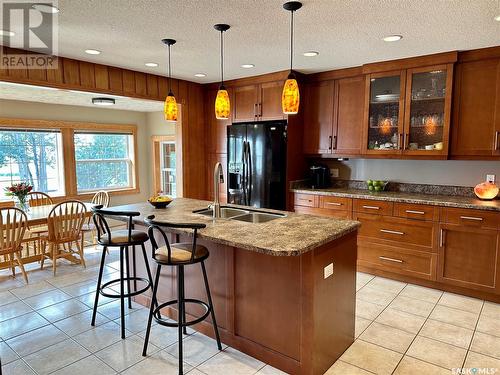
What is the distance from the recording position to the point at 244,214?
3.06m

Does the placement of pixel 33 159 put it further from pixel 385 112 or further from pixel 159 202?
pixel 385 112

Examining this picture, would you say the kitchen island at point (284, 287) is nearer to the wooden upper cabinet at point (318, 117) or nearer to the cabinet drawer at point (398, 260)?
the cabinet drawer at point (398, 260)

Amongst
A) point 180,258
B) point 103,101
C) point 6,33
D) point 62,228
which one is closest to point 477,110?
point 180,258

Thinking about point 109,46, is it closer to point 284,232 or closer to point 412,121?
point 284,232

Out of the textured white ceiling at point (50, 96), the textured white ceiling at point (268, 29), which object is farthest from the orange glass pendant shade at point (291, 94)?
the textured white ceiling at point (50, 96)

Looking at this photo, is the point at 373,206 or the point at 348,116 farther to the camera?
the point at 348,116

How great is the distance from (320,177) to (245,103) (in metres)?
1.49

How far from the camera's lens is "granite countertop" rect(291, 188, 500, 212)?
10.6 ft

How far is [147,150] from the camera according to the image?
7.70 meters

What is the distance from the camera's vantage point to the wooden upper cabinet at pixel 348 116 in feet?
13.5

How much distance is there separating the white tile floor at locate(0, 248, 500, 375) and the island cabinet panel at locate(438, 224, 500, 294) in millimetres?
182

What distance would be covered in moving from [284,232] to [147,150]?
20.1 ft

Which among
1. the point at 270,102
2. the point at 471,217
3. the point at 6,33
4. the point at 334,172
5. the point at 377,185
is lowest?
the point at 471,217

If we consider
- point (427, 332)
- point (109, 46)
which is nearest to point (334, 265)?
point (427, 332)
